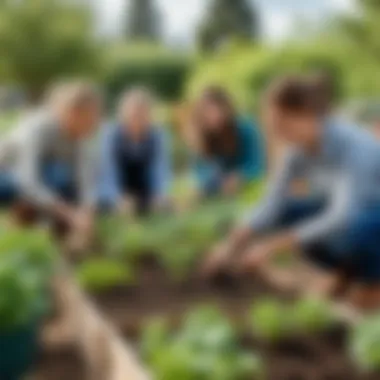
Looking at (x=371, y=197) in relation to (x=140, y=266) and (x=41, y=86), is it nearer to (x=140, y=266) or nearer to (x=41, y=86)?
(x=140, y=266)

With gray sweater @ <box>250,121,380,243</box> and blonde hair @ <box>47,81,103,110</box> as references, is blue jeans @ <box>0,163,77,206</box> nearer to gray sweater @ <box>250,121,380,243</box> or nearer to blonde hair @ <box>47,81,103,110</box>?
blonde hair @ <box>47,81,103,110</box>

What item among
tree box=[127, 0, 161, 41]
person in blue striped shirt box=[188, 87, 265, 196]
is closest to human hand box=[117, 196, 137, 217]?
person in blue striped shirt box=[188, 87, 265, 196]

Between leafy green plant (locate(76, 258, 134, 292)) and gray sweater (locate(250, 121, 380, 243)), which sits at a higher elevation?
gray sweater (locate(250, 121, 380, 243))

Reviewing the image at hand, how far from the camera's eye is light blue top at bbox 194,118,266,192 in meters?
4.52

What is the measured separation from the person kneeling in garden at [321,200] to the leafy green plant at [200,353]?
53 cm

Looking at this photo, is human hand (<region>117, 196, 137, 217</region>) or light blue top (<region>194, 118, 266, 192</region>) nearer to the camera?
light blue top (<region>194, 118, 266, 192</region>)

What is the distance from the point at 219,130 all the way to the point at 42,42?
1366cm

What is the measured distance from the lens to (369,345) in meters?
2.27

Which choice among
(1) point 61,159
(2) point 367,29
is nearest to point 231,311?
(1) point 61,159

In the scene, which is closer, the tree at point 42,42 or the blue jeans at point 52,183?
the blue jeans at point 52,183

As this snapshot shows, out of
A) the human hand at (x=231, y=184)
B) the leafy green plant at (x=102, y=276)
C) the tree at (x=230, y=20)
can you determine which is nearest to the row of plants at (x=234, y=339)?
the leafy green plant at (x=102, y=276)

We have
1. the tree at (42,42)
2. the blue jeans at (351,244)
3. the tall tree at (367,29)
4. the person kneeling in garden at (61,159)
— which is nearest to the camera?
the blue jeans at (351,244)

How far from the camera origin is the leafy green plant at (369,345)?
2248 mm

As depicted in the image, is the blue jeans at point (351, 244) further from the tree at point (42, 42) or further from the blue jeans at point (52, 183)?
the tree at point (42, 42)
